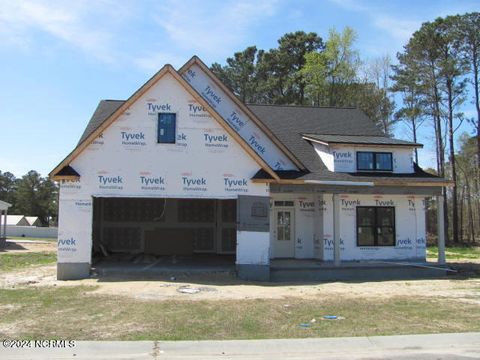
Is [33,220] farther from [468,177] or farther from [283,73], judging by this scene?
[468,177]

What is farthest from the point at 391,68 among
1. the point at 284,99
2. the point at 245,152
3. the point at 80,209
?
the point at 80,209

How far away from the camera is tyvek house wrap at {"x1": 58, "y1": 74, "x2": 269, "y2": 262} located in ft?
54.3

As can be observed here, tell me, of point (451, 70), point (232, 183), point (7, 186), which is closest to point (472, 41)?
point (451, 70)

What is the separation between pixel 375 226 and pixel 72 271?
1144 cm

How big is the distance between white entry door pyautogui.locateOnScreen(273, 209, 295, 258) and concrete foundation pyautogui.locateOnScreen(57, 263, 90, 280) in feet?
24.7

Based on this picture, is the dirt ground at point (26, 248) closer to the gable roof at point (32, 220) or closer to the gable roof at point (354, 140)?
the gable roof at point (354, 140)

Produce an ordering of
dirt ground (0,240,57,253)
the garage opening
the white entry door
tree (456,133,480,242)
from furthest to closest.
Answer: tree (456,133,480,242)
dirt ground (0,240,57,253)
the garage opening
the white entry door

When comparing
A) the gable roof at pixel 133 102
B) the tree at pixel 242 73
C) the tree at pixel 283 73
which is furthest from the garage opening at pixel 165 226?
the tree at pixel 242 73

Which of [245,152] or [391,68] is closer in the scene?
[245,152]

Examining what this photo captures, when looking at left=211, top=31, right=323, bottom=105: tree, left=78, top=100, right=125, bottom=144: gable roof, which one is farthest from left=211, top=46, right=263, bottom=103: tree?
left=78, top=100, right=125, bottom=144: gable roof

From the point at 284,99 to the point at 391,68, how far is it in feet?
36.9

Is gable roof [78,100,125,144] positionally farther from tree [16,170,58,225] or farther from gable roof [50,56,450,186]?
tree [16,170,58,225]

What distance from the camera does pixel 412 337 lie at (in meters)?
8.59

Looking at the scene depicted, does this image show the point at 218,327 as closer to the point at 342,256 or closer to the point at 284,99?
the point at 342,256
